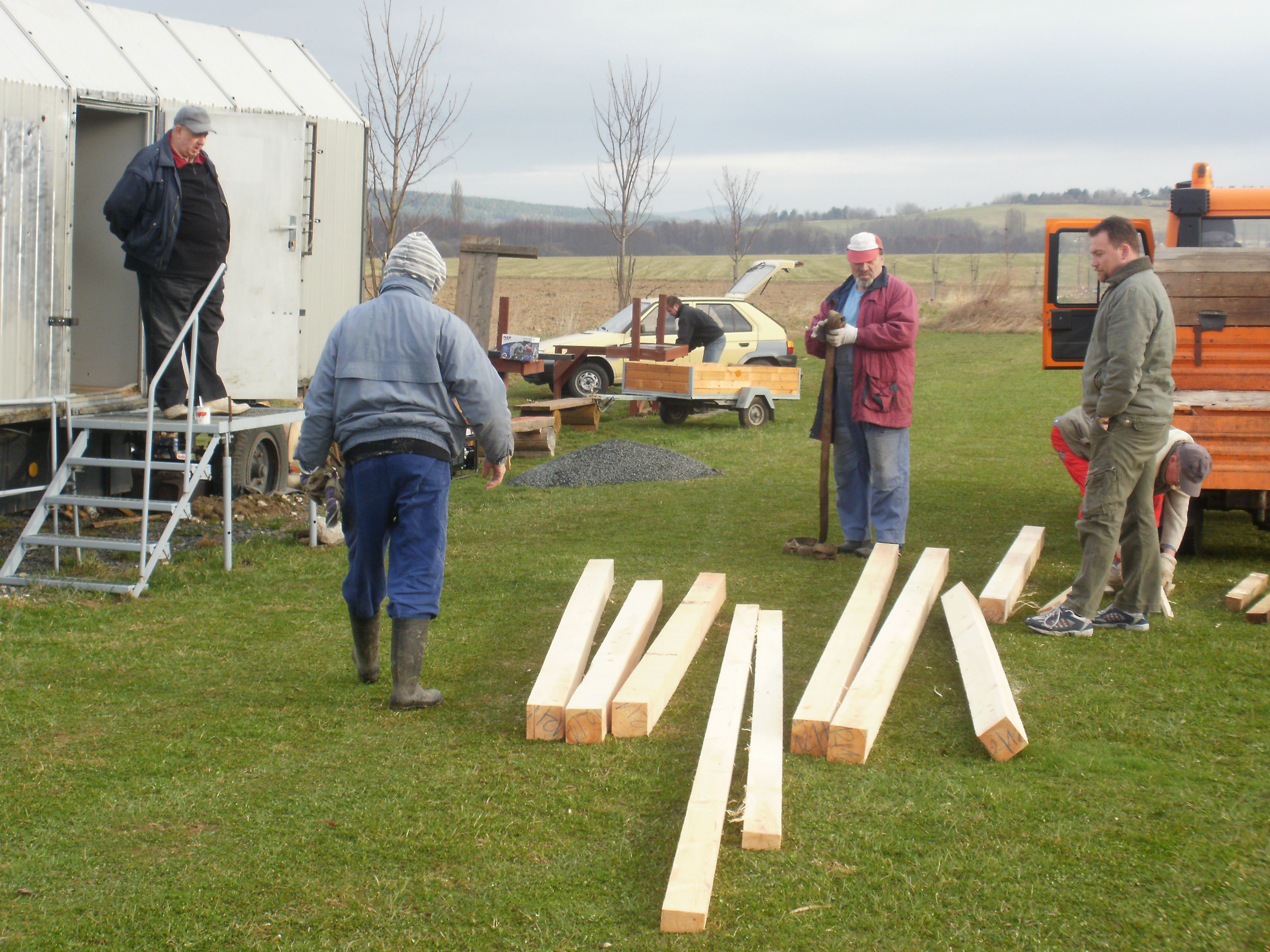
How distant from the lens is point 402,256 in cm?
458

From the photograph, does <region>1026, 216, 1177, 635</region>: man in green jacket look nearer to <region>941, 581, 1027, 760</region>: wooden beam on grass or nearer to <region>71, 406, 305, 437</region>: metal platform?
<region>941, 581, 1027, 760</region>: wooden beam on grass

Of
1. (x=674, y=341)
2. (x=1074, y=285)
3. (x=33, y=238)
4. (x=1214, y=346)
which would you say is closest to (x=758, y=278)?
(x=674, y=341)

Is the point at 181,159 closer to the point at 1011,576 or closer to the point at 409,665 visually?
the point at 409,665

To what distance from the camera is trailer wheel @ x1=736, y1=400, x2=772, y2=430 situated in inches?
586

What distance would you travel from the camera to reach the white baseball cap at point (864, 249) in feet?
22.9

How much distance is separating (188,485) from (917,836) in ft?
15.9

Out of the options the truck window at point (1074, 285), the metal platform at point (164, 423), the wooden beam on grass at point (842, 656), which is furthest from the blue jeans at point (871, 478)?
the metal platform at point (164, 423)

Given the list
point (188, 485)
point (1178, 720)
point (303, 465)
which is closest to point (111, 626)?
point (188, 485)

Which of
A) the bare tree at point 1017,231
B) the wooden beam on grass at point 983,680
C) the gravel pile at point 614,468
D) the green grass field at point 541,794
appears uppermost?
the bare tree at point 1017,231

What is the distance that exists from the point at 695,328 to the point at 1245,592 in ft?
34.6

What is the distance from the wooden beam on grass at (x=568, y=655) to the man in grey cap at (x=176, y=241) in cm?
274

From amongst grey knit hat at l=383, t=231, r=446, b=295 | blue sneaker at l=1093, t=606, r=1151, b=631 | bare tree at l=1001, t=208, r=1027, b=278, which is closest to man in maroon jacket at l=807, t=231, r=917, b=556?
blue sneaker at l=1093, t=606, r=1151, b=631

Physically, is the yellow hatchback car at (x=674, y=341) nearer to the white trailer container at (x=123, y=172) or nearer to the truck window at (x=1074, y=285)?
the truck window at (x=1074, y=285)

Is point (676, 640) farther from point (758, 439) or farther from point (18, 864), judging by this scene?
point (758, 439)
